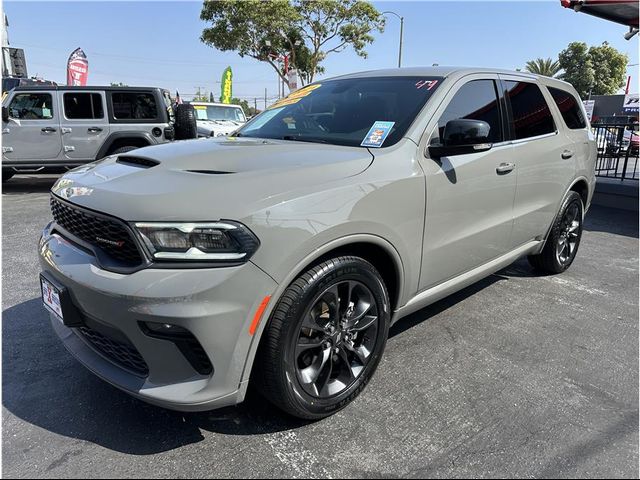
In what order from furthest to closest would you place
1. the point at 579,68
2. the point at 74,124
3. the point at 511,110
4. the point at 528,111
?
the point at 579,68
the point at 74,124
the point at 528,111
the point at 511,110

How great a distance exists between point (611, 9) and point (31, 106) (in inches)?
400

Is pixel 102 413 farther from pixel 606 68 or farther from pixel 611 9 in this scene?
pixel 606 68

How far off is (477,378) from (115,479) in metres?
2.01

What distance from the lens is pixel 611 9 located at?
7332mm

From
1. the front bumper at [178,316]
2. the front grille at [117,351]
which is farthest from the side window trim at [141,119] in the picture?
the front bumper at [178,316]

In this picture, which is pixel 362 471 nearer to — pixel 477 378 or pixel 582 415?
pixel 477 378

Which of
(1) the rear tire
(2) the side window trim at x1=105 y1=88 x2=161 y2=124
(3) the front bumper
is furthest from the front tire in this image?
(2) the side window trim at x1=105 y1=88 x2=161 y2=124

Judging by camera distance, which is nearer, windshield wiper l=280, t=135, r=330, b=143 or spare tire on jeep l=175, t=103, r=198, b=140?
windshield wiper l=280, t=135, r=330, b=143

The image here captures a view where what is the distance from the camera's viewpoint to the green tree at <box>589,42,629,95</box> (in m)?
50.7

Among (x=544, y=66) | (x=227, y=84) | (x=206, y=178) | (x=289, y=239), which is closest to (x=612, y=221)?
(x=289, y=239)

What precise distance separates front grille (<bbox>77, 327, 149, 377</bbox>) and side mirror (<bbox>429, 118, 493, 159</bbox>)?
189 cm

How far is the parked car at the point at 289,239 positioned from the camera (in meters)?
1.90

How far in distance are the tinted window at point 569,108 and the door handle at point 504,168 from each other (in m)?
1.28

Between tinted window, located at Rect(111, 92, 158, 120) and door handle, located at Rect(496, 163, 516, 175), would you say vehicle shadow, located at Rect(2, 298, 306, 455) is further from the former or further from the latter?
tinted window, located at Rect(111, 92, 158, 120)
